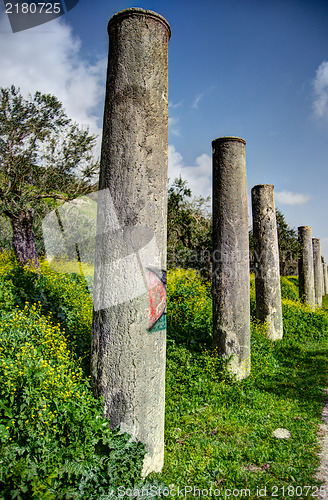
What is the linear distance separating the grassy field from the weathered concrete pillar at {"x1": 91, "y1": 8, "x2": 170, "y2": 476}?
0.91ft

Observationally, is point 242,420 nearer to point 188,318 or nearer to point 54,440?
point 54,440

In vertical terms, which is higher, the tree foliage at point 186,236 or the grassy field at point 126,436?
the tree foliage at point 186,236

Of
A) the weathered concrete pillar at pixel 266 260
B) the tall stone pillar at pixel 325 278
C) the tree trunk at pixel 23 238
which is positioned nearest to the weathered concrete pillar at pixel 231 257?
the weathered concrete pillar at pixel 266 260

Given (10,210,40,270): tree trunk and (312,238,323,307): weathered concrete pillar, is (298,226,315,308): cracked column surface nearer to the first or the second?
(312,238,323,307): weathered concrete pillar

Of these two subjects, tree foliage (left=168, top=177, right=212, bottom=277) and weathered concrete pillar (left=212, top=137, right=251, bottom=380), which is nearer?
weathered concrete pillar (left=212, top=137, right=251, bottom=380)

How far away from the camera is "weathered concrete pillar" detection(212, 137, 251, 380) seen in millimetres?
6262

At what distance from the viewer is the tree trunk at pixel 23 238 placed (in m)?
12.3

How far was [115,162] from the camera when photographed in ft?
11.5

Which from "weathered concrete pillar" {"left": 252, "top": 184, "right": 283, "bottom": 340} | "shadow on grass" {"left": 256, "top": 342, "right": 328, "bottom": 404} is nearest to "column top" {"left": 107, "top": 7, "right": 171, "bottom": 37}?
"shadow on grass" {"left": 256, "top": 342, "right": 328, "bottom": 404}

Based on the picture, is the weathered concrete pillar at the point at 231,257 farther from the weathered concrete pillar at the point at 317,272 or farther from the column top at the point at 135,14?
the weathered concrete pillar at the point at 317,272

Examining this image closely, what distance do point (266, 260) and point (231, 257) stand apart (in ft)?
11.9

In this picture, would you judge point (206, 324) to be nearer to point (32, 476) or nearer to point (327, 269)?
point (32, 476)

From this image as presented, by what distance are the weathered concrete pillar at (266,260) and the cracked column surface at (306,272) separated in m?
6.72

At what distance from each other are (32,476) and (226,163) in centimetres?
576
